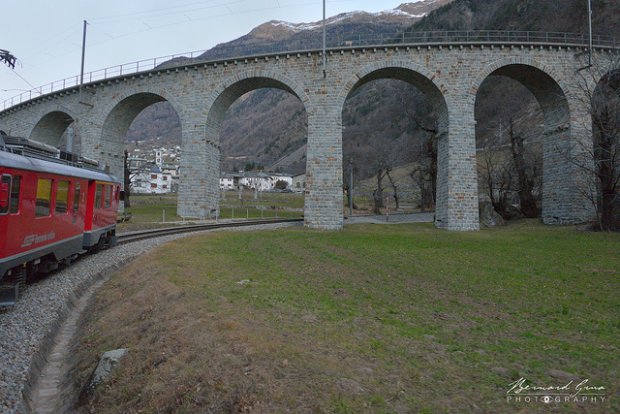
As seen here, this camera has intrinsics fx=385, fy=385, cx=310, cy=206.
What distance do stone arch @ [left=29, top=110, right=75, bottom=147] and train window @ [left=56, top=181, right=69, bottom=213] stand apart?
3142 centimetres

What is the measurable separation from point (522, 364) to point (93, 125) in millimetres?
36075

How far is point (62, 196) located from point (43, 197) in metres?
1.23

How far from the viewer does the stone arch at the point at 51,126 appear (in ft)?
121

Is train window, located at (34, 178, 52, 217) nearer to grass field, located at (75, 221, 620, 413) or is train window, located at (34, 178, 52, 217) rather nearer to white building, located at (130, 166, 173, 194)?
grass field, located at (75, 221, 620, 413)

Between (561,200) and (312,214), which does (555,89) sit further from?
(312,214)

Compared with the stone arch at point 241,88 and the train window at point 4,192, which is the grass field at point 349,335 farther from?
the stone arch at point 241,88

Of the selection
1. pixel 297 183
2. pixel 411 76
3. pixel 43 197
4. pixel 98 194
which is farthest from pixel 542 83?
pixel 297 183

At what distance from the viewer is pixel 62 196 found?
32.0 ft

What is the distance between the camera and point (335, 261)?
39.6ft

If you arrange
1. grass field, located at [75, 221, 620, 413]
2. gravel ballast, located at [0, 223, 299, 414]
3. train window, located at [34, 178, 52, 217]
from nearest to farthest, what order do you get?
1. grass field, located at [75, 221, 620, 413]
2. gravel ballast, located at [0, 223, 299, 414]
3. train window, located at [34, 178, 52, 217]

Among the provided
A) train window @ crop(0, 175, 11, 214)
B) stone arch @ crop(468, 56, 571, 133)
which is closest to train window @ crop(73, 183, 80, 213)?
train window @ crop(0, 175, 11, 214)

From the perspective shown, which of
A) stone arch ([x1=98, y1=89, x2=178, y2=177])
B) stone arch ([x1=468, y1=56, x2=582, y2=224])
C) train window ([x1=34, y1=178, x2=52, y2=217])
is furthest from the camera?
stone arch ([x1=98, y1=89, x2=178, y2=177])

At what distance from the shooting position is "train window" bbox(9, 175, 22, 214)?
23.3 ft

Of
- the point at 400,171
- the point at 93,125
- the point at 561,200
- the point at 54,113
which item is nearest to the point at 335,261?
the point at 561,200
